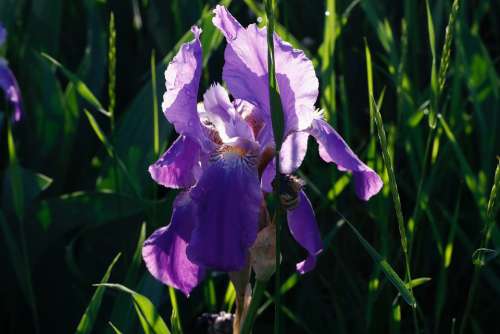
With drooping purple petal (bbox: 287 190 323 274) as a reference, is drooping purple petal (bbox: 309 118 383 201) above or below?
above

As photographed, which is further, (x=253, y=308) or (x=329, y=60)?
(x=329, y=60)

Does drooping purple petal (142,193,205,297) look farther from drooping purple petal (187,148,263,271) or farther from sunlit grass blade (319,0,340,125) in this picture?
sunlit grass blade (319,0,340,125)

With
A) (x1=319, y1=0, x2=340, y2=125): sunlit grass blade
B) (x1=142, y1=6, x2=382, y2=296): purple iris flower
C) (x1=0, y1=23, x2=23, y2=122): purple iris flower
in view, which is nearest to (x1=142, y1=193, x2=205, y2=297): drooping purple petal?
(x1=142, y1=6, x2=382, y2=296): purple iris flower

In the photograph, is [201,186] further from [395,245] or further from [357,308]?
[395,245]

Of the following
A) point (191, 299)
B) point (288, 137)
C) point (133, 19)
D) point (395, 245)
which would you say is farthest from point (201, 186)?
point (133, 19)

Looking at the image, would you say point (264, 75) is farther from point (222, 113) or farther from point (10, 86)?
point (10, 86)

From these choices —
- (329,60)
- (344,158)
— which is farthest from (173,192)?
(344,158)

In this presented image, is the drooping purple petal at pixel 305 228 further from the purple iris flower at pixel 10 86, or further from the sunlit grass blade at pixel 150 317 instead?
the purple iris flower at pixel 10 86
